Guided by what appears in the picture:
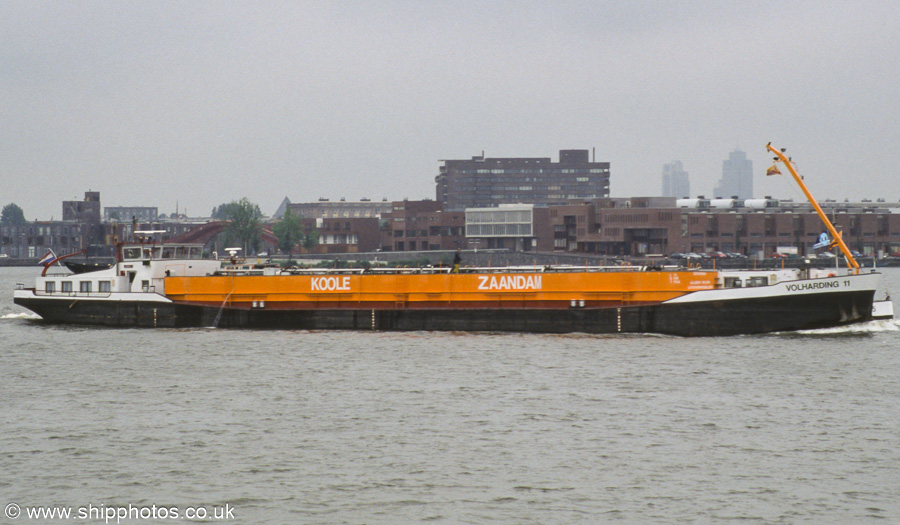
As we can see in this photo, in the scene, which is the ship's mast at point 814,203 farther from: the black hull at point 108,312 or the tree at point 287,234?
the tree at point 287,234

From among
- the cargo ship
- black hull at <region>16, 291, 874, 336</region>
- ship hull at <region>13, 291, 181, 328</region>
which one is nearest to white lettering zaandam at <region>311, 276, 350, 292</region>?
the cargo ship

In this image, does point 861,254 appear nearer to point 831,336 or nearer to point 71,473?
point 831,336

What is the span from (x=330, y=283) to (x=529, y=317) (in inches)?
481

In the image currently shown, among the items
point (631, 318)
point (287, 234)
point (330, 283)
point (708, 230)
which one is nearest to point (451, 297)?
point (330, 283)

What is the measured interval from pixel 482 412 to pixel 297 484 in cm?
959

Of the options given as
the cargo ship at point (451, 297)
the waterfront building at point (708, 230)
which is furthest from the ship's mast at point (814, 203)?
the waterfront building at point (708, 230)

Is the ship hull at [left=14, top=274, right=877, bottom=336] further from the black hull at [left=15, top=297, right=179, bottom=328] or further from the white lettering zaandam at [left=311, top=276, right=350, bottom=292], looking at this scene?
the white lettering zaandam at [left=311, top=276, right=350, bottom=292]

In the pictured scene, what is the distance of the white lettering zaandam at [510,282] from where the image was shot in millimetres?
53250

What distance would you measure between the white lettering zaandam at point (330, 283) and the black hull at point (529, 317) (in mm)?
1488

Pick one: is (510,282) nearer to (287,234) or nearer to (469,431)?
(469,431)

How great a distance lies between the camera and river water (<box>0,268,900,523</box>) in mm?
24031

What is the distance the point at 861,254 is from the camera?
6880 inches

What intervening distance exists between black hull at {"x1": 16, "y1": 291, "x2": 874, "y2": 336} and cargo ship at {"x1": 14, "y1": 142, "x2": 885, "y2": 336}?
0.19 ft

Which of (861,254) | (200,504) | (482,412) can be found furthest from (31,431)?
(861,254)
